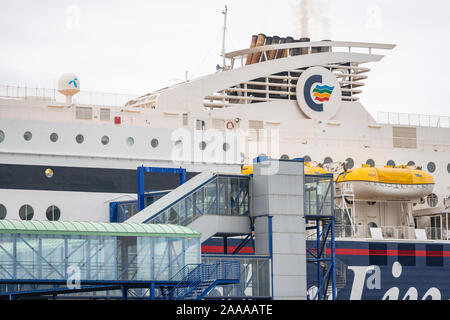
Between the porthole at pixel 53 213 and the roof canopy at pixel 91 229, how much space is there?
1029cm

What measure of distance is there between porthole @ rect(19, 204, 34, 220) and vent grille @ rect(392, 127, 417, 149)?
20.8 m

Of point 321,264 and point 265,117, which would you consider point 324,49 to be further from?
point 321,264

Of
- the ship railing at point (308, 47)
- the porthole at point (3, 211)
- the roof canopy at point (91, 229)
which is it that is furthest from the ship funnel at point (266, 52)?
the roof canopy at point (91, 229)

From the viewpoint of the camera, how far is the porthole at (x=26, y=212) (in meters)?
41.3

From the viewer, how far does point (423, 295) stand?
4691cm

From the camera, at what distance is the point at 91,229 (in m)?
31.2

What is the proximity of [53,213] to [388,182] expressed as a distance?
16579 mm

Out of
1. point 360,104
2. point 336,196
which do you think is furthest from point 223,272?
point 360,104

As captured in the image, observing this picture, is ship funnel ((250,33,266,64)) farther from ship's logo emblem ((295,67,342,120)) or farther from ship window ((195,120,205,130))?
ship window ((195,120,205,130))

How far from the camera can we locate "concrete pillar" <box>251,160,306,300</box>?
3634cm

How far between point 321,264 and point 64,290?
14.4 metres

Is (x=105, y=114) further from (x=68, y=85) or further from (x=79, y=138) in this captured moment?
(x=79, y=138)

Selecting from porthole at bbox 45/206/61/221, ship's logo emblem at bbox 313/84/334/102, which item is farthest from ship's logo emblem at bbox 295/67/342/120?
porthole at bbox 45/206/61/221

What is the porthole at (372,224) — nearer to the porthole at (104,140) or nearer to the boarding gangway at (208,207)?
the boarding gangway at (208,207)
